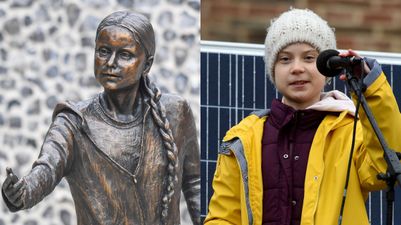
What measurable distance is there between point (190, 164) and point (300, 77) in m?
1.65

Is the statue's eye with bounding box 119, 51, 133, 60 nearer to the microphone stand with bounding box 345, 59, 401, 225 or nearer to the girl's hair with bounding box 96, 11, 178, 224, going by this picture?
the girl's hair with bounding box 96, 11, 178, 224

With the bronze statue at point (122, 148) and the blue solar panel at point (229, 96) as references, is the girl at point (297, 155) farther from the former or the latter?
the blue solar panel at point (229, 96)

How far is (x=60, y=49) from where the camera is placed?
6.62 meters

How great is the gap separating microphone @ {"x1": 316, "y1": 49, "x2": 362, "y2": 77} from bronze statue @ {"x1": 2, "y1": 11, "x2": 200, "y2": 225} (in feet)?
6.80

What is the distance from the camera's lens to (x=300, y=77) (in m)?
5.20

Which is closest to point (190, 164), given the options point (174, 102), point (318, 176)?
point (174, 102)

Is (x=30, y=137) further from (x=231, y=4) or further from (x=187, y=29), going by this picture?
(x=231, y=4)

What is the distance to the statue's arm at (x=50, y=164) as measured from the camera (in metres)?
6.47

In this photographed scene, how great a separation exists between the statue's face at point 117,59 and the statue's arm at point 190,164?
288 millimetres

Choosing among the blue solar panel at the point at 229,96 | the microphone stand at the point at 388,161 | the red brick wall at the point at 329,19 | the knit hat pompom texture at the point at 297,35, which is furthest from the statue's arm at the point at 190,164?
the microphone stand at the point at 388,161

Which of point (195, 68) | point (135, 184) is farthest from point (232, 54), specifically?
point (135, 184)

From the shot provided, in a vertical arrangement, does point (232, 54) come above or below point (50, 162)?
above

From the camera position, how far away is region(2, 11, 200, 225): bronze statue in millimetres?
6535

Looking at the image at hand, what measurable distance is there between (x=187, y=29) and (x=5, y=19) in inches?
33.5
